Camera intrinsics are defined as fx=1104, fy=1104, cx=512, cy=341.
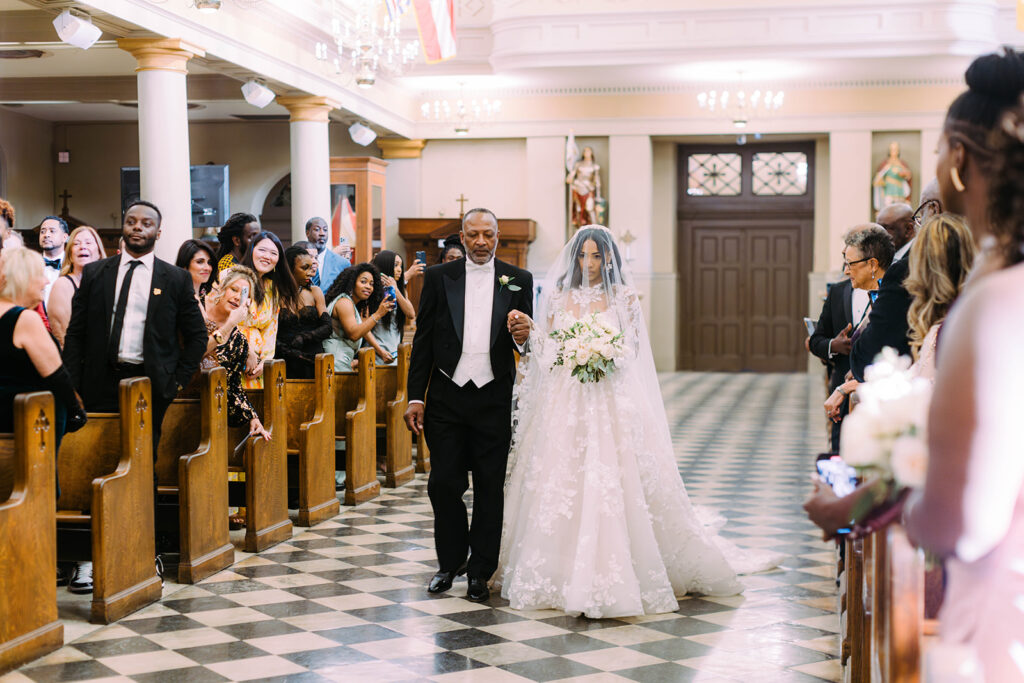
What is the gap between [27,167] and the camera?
61.8 feet

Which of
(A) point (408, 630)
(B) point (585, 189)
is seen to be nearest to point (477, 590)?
(A) point (408, 630)

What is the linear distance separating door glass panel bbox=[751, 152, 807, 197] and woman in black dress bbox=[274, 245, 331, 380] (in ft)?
41.3

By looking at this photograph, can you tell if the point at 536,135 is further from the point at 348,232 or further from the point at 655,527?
the point at 655,527

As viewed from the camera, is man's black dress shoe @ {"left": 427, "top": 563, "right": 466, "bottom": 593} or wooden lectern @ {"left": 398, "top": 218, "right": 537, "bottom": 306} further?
wooden lectern @ {"left": 398, "top": 218, "right": 537, "bottom": 306}

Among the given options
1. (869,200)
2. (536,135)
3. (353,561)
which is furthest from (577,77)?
(353,561)

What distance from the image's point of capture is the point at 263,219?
63.5 ft

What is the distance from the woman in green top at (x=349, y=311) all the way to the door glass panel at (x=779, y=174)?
467 inches

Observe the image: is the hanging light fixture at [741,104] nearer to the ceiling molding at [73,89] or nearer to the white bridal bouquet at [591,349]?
the ceiling molding at [73,89]

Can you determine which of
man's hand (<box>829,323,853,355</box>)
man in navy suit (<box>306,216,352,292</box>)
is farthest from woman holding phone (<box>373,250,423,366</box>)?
man's hand (<box>829,323,853,355</box>)

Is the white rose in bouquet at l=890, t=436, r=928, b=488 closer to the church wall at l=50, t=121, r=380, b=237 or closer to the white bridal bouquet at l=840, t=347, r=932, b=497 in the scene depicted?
the white bridal bouquet at l=840, t=347, r=932, b=497

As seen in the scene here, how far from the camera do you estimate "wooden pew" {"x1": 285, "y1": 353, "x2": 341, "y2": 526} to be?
6.75 meters

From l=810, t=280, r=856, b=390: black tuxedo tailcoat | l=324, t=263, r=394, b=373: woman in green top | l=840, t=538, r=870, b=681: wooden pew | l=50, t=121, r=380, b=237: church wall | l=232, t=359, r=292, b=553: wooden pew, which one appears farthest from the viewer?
l=50, t=121, r=380, b=237: church wall

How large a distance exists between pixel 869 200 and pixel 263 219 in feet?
33.4

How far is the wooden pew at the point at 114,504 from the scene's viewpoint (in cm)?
473
